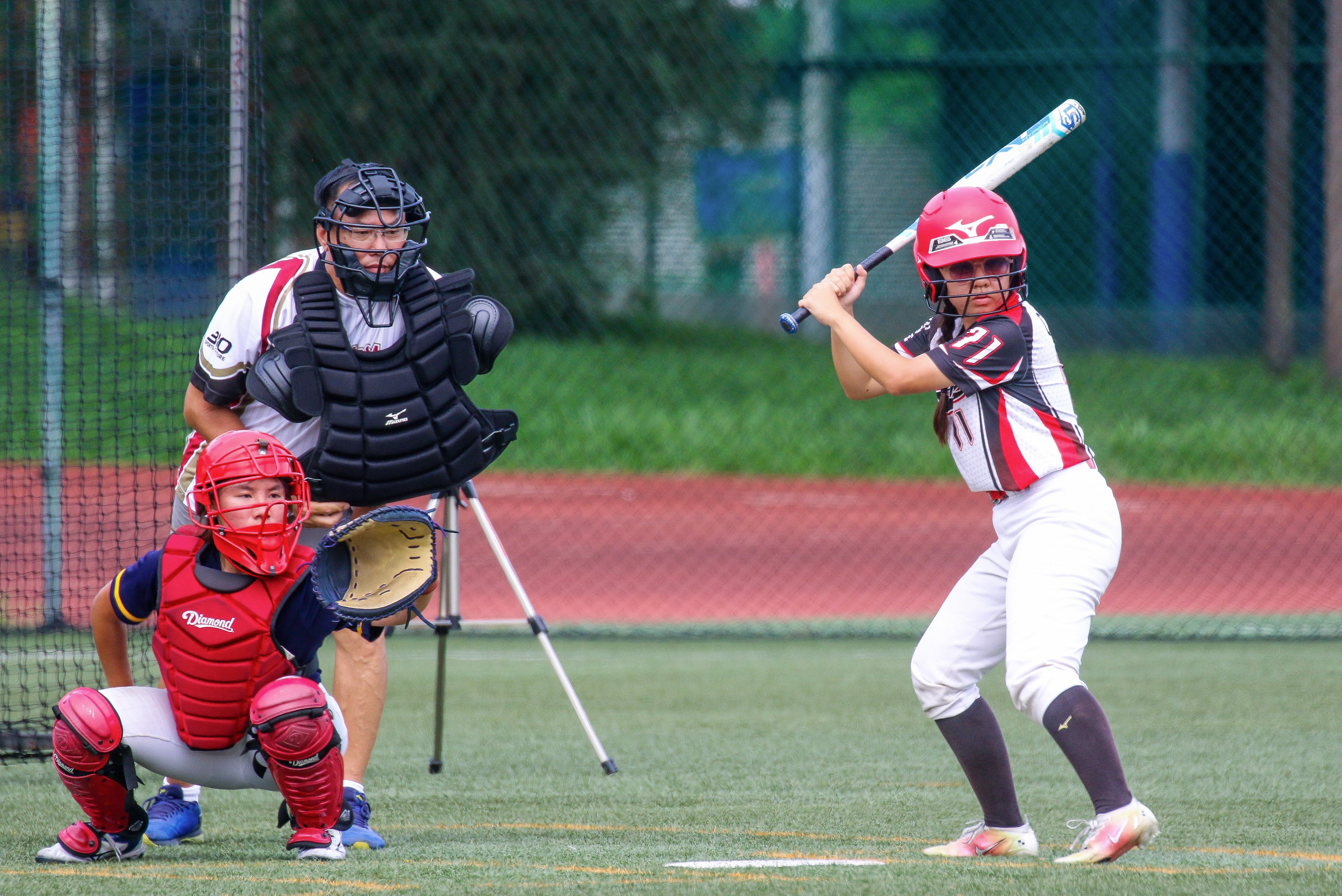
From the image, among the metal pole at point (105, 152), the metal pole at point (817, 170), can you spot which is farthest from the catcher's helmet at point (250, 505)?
the metal pole at point (817, 170)

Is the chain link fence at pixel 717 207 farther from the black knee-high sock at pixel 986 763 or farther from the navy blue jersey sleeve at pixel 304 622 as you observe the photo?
the navy blue jersey sleeve at pixel 304 622

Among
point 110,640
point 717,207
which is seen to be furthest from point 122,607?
point 717,207

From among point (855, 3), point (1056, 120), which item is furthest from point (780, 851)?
point (855, 3)

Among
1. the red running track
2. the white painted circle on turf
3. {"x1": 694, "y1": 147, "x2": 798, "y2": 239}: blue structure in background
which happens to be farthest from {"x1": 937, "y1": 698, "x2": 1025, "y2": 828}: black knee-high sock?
{"x1": 694, "y1": 147, "x2": 798, "y2": 239}: blue structure in background

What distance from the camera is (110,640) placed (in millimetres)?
4051

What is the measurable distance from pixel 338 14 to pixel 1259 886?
1180 centimetres

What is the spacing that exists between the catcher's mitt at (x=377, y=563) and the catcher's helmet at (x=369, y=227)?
0.69 meters

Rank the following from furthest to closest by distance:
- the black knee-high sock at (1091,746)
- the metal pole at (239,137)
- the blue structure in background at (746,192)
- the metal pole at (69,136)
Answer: the blue structure in background at (746,192) < the metal pole at (69,136) < the metal pole at (239,137) < the black knee-high sock at (1091,746)

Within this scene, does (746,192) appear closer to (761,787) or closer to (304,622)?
(761,787)

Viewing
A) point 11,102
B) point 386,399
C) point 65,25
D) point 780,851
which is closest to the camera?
point 780,851

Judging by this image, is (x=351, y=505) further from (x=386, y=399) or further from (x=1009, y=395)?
(x=1009, y=395)

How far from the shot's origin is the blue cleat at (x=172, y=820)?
4.32 metres

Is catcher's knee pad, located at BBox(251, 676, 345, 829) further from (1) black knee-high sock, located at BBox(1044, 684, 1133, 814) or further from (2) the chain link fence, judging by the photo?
(2) the chain link fence

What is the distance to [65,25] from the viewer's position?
7.14 metres
